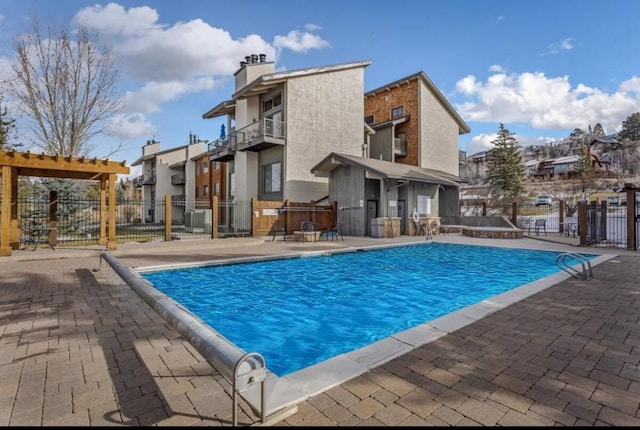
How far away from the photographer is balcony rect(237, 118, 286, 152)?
725 inches

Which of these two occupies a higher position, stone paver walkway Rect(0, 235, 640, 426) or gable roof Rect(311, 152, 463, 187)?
gable roof Rect(311, 152, 463, 187)

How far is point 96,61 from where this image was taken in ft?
58.7

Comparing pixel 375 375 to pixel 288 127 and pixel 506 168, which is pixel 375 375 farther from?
pixel 506 168

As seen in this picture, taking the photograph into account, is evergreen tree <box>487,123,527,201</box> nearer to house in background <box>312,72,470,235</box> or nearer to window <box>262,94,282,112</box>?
house in background <box>312,72,470,235</box>

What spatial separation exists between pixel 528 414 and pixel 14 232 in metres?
14.7

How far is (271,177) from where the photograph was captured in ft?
67.5

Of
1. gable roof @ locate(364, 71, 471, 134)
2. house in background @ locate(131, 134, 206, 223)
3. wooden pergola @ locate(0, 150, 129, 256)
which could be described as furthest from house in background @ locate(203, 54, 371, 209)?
house in background @ locate(131, 134, 206, 223)

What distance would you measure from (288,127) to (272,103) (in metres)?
3.02

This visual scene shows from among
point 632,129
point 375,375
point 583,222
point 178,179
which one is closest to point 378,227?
point 583,222

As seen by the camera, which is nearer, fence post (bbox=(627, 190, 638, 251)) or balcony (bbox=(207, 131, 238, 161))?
fence post (bbox=(627, 190, 638, 251))

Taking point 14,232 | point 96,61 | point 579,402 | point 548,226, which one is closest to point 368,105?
point 548,226

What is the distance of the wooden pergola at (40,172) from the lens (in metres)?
9.34

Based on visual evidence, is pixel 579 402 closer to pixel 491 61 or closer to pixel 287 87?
pixel 287 87

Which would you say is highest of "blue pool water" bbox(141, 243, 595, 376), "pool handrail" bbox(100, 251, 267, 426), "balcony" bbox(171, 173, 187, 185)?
"balcony" bbox(171, 173, 187, 185)
